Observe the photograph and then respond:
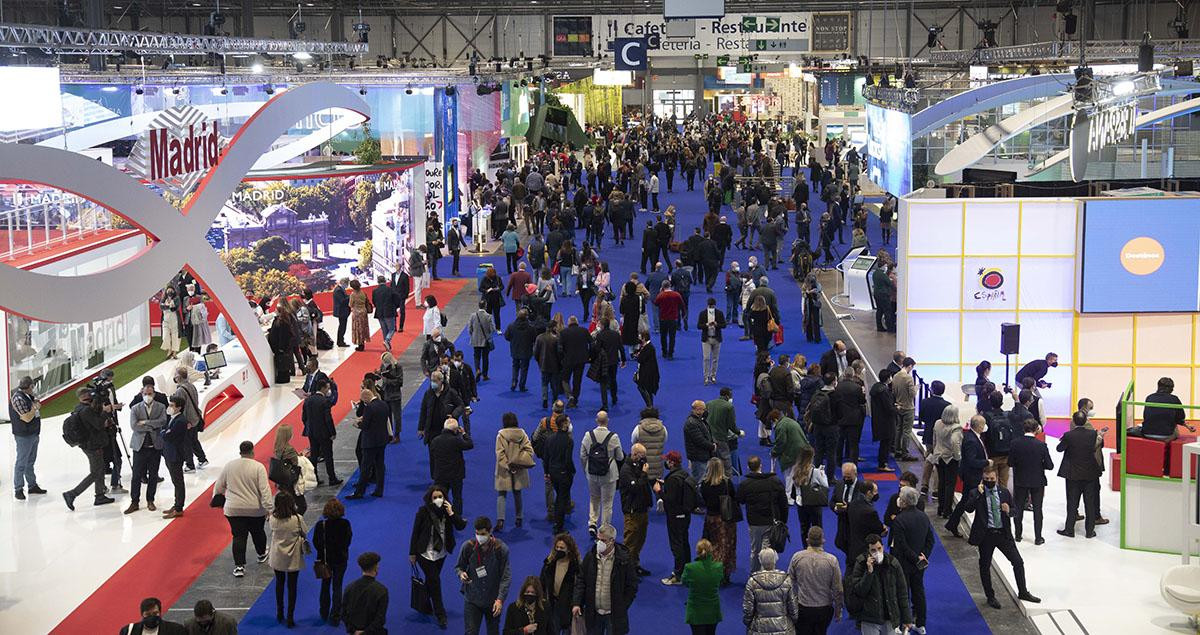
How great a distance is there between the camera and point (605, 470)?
1146cm

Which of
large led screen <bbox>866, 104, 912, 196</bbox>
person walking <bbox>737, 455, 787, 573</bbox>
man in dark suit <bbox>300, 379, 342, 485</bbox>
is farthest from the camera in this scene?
large led screen <bbox>866, 104, 912, 196</bbox>

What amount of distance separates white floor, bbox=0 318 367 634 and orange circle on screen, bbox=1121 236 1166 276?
9.63 metres

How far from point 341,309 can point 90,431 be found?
7.33 m

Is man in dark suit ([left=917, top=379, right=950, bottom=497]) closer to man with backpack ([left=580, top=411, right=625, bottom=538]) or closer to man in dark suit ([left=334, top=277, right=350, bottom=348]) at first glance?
man with backpack ([left=580, top=411, right=625, bottom=538])

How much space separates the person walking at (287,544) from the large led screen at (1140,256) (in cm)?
959

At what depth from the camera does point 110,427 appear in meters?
12.7

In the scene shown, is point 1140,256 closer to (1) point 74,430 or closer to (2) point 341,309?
(2) point 341,309

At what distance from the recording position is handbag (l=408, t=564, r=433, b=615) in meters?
10.1

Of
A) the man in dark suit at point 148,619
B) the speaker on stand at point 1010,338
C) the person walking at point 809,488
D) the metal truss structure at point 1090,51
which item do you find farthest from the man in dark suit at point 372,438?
the metal truss structure at point 1090,51

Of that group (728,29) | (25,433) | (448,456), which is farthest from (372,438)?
(728,29)

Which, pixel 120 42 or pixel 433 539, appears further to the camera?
pixel 120 42

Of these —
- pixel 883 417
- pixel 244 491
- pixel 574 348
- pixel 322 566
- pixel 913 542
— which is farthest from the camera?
pixel 574 348

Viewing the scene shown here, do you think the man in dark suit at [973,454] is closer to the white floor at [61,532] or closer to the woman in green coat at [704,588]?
the woman in green coat at [704,588]

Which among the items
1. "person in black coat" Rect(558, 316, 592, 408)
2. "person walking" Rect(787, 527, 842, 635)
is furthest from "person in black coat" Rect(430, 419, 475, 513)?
"person in black coat" Rect(558, 316, 592, 408)
